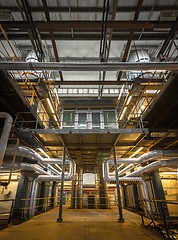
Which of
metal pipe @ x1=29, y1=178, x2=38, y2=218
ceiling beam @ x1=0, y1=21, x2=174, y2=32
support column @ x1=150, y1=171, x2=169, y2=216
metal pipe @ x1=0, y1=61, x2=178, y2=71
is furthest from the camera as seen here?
support column @ x1=150, y1=171, x2=169, y2=216

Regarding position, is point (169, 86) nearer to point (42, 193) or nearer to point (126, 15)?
point (126, 15)

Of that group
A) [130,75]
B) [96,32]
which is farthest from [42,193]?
[96,32]

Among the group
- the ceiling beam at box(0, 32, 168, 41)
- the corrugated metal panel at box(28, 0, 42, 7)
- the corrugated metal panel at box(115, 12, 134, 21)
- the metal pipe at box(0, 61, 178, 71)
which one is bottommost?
the metal pipe at box(0, 61, 178, 71)

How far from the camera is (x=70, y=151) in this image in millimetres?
10133

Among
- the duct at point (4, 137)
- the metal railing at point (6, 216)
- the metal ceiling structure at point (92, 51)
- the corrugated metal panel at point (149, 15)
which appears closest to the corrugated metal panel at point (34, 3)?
the metal ceiling structure at point (92, 51)

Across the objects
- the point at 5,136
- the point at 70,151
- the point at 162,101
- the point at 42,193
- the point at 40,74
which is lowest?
the point at 42,193

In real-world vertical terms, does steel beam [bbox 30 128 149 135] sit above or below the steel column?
below

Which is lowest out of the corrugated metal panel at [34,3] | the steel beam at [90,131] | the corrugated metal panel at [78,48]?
the steel beam at [90,131]

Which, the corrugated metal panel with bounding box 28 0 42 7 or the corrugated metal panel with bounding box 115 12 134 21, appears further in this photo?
the corrugated metal panel with bounding box 115 12 134 21

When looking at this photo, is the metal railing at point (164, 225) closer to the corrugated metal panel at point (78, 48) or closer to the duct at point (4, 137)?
the duct at point (4, 137)

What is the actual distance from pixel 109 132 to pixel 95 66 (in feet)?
11.7

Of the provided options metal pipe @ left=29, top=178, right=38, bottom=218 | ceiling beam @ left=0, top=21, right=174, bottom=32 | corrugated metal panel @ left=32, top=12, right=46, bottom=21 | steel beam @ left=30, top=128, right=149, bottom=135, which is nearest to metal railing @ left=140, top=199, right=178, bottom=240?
steel beam @ left=30, top=128, right=149, bottom=135

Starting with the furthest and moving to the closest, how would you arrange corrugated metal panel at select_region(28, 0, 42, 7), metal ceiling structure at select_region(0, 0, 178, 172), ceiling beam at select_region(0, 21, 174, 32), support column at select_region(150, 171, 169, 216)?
support column at select_region(150, 171, 169, 216)
corrugated metal panel at select_region(28, 0, 42, 7)
ceiling beam at select_region(0, 21, 174, 32)
metal ceiling structure at select_region(0, 0, 178, 172)

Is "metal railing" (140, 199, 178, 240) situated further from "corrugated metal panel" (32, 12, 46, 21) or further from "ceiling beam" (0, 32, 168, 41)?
"corrugated metal panel" (32, 12, 46, 21)
